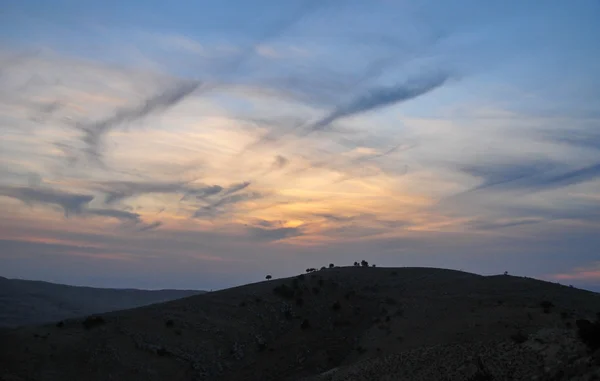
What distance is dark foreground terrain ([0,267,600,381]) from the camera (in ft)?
87.6

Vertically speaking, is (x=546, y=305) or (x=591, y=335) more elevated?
(x=546, y=305)

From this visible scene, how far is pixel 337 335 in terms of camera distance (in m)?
39.9

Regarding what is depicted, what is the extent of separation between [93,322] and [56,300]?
79196 mm

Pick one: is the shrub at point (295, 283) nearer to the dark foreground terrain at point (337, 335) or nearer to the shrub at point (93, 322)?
the dark foreground terrain at point (337, 335)

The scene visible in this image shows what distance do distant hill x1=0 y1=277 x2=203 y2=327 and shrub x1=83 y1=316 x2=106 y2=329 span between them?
1414 inches

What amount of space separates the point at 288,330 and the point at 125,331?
12.2 m

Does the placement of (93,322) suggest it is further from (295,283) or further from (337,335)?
(295,283)

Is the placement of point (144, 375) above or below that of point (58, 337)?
below

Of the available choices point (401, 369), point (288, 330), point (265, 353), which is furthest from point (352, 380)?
point (288, 330)

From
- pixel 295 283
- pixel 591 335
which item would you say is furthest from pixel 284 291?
pixel 591 335

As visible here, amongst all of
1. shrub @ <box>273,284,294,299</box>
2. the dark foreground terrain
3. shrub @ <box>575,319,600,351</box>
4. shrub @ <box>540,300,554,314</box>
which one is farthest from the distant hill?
shrub @ <box>575,319,600,351</box>

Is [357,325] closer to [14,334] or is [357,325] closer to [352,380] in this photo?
[352,380]

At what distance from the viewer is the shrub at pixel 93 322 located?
37500 mm

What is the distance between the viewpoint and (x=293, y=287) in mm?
48719
